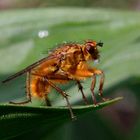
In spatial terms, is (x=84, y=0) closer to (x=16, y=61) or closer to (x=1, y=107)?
(x=16, y=61)

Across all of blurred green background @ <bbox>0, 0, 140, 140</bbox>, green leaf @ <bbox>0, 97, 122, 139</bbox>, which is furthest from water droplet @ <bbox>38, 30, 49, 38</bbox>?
green leaf @ <bbox>0, 97, 122, 139</bbox>

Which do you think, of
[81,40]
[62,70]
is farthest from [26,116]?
[81,40]

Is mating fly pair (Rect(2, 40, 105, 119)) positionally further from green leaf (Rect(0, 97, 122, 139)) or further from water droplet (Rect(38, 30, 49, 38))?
water droplet (Rect(38, 30, 49, 38))

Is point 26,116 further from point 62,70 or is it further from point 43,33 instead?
point 43,33

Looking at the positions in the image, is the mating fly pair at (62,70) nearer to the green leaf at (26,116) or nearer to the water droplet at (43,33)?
the green leaf at (26,116)

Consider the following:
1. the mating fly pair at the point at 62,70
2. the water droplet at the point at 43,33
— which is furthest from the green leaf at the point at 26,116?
the water droplet at the point at 43,33
